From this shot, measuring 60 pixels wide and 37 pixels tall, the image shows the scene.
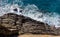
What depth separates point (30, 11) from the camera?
8297mm

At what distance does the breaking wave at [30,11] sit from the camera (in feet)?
25.2

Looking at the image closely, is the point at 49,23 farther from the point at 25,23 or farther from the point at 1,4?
the point at 1,4

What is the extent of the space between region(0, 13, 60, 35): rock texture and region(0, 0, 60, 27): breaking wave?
51cm

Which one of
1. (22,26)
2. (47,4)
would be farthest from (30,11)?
(22,26)

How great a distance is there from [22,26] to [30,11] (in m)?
1.41

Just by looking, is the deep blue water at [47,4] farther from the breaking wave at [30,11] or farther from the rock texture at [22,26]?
the rock texture at [22,26]

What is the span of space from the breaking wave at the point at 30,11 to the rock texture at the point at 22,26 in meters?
0.51

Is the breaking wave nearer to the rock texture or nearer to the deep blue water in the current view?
the deep blue water

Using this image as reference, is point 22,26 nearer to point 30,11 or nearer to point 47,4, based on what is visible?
point 30,11

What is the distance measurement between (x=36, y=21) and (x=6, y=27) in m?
1.07

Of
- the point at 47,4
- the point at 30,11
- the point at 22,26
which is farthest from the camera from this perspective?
the point at 47,4

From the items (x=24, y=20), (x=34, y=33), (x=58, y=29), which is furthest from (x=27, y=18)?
(x=58, y=29)

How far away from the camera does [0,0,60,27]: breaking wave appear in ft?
25.2

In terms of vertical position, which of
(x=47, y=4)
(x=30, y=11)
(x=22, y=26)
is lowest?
(x=22, y=26)
